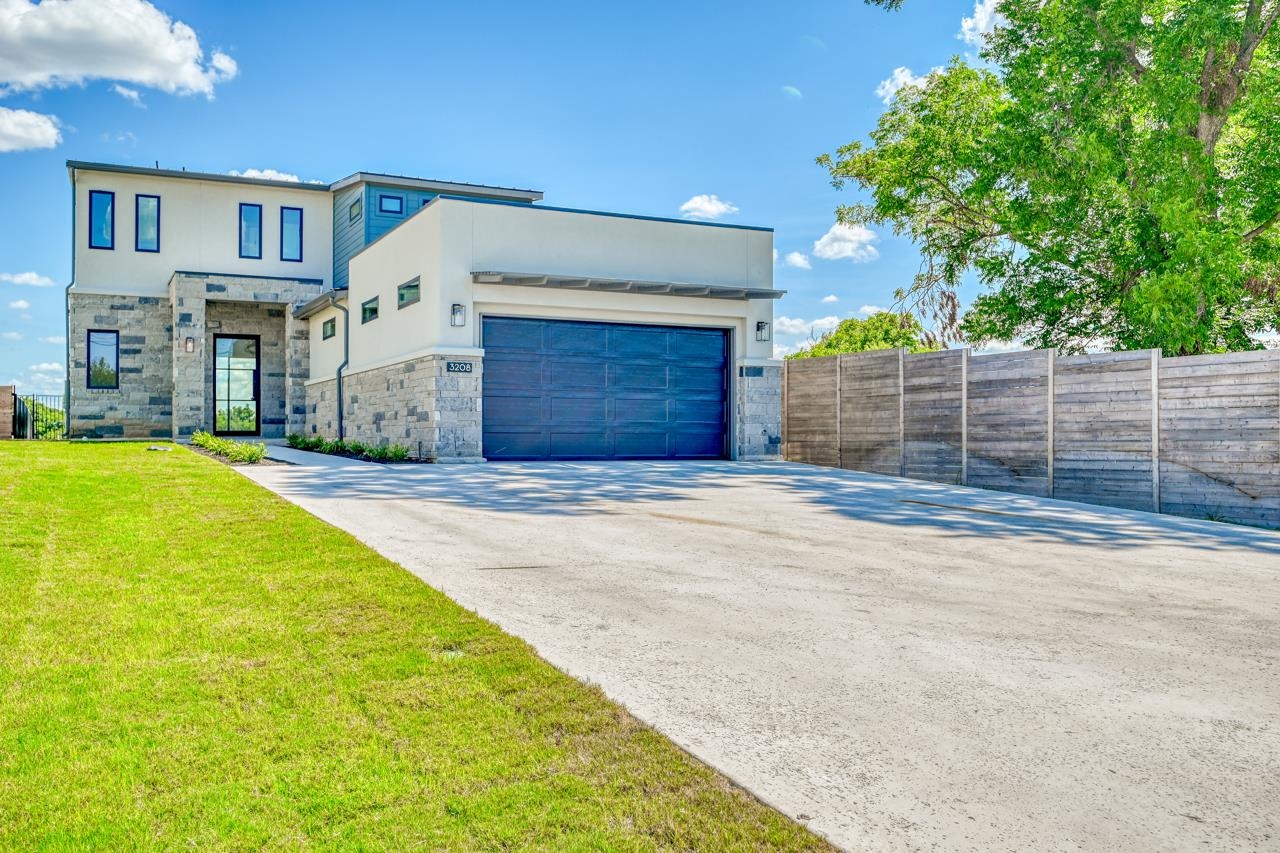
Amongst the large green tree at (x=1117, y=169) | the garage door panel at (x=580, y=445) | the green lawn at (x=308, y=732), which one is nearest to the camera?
the green lawn at (x=308, y=732)

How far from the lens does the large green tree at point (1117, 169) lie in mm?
13695

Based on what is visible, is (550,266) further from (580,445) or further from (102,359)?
(102,359)

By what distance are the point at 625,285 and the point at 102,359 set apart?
50.5ft

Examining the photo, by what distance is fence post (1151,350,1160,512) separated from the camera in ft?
37.3

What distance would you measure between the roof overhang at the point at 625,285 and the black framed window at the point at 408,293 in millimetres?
1456

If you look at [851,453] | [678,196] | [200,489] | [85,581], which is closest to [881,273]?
[678,196]

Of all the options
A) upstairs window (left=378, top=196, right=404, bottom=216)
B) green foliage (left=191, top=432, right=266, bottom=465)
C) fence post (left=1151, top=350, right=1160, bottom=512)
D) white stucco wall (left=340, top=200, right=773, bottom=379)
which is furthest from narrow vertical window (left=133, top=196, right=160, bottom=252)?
fence post (left=1151, top=350, right=1160, bottom=512)

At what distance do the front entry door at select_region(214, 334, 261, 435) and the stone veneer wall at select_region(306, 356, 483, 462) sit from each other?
6904 mm

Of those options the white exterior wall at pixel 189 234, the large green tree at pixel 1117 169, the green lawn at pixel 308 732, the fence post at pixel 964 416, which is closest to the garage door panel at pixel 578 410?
the fence post at pixel 964 416

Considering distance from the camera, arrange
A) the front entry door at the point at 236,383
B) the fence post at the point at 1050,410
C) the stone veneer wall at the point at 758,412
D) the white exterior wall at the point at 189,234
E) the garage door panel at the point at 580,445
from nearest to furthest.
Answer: the fence post at the point at 1050,410
the garage door panel at the point at 580,445
the stone veneer wall at the point at 758,412
the white exterior wall at the point at 189,234
the front entry door at the point at 236,383

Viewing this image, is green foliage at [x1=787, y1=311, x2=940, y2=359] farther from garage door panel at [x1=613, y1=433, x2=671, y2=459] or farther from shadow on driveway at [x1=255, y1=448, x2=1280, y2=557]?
shadow on driveway at [x1=255, y1=448, x2=1280, y2=557]

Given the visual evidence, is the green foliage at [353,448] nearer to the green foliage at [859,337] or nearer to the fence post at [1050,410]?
the fence post at [1050,410]

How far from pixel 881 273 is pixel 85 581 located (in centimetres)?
1890

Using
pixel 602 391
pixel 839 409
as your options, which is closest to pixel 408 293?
pixel 602 391
